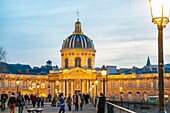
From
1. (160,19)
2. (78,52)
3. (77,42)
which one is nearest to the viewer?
(160,19)

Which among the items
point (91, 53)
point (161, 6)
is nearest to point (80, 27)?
point (91, 53)

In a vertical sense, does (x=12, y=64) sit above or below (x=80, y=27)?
below

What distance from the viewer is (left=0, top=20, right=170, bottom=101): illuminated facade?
138250mm

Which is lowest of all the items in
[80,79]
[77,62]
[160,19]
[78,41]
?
[160,19]

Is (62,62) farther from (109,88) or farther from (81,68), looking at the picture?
(109,88)

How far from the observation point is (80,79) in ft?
456

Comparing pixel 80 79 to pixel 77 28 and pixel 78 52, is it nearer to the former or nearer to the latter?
pixel 78 52

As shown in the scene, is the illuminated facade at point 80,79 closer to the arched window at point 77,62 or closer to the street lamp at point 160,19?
the arched window at point 77,62

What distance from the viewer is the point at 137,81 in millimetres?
141625

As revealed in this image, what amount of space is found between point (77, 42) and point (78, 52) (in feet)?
10.2

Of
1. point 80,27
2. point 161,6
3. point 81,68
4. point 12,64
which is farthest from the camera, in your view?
point 12,64

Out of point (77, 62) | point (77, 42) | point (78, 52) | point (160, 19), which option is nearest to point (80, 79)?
point (77, 62)

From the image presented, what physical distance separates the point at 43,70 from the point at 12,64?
425 inches

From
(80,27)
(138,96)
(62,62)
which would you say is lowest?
(138,96)
